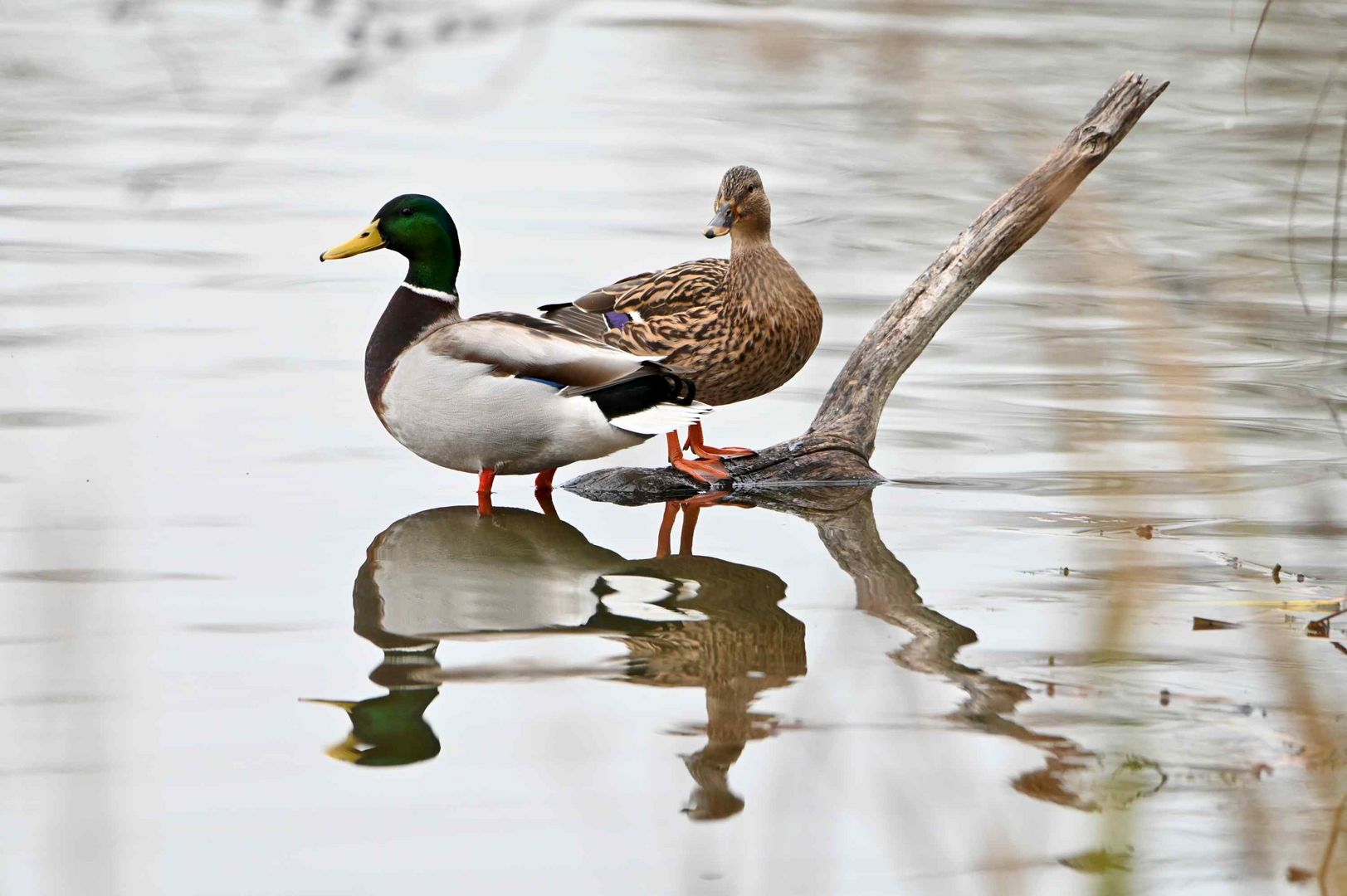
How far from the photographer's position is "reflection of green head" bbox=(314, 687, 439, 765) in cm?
367

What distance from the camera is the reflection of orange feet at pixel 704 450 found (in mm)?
5980

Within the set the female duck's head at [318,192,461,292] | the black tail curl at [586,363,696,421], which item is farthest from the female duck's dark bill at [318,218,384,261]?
the black tail curl at [586,363,696,421]

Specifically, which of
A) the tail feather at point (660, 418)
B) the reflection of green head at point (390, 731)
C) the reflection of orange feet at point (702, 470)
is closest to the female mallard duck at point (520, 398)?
the tail feather at point (660, 418)

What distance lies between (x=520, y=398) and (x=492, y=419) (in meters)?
0.10

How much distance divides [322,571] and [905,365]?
209cm

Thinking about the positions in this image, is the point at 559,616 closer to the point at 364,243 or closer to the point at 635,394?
the point at 635,394

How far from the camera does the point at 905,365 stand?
614 centimetres

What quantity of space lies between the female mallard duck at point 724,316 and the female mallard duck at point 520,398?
0.46ft

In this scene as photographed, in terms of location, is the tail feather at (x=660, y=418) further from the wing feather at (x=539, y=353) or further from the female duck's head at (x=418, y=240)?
the female duck's head at (x=418, y=240)

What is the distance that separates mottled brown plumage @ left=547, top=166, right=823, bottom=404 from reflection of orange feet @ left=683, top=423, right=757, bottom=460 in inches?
4.5

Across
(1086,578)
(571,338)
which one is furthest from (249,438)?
(1086,578)

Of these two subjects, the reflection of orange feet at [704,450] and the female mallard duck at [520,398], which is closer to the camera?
the female mallard duck at [520,398]

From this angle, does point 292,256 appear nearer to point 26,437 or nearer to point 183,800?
point 26,437

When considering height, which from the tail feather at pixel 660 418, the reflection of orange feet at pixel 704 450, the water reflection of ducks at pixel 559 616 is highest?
the tail feather at pixel 660 418
